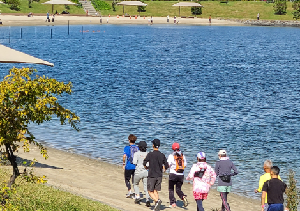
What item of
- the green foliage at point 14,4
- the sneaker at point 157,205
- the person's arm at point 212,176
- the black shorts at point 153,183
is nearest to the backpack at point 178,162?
the black shorts at point 153,183

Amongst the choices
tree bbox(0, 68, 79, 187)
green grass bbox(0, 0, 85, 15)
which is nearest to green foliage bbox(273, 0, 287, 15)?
green grass bbox(0, 0, 85, 15)

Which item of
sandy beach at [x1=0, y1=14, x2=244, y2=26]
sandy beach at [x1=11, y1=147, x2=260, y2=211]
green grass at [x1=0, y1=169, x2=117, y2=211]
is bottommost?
sandy beach at [x1=11, y1=147, x2=260, y2=211]

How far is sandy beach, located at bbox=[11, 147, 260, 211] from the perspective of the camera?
15.7 m

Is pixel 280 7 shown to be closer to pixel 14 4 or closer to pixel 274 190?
pixel 14 4

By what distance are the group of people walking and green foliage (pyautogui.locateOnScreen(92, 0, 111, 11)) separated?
123m

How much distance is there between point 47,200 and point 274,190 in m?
5.42

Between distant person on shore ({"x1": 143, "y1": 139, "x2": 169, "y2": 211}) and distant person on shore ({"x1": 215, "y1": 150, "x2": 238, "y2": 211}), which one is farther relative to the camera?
distant person on shore ({"x1": 143, "y1": 139, "x2": 169, "y2": 211})

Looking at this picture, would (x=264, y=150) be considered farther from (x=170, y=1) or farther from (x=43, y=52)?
(x=170, y=1)

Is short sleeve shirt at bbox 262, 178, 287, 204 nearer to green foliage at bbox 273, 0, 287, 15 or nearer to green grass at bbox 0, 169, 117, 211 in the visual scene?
green grass at bbox 0, 169, 117, 211

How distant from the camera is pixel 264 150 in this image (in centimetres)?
2516

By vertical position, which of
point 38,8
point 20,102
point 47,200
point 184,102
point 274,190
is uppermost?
point 38,8

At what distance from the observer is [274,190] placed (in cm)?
1160

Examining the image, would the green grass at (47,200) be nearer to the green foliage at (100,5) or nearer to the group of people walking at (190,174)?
the group of people walking at (190,174)

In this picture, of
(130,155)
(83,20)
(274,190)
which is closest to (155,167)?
(130,155)
